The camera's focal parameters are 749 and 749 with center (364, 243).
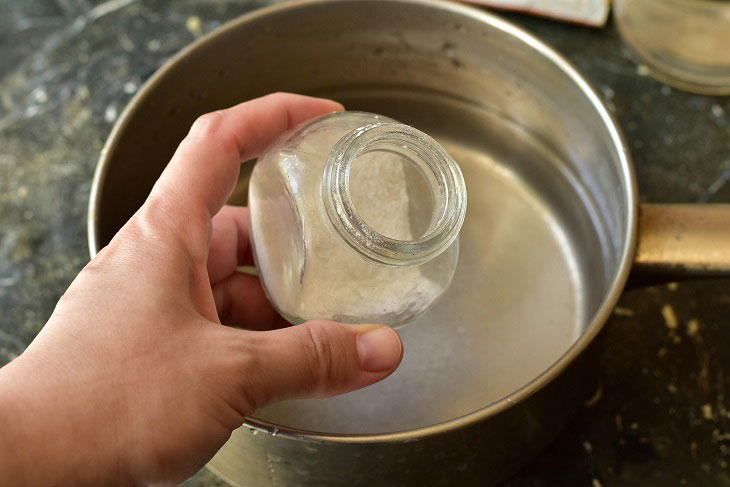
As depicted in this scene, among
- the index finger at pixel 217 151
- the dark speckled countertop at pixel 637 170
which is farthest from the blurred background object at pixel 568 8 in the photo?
the index finger at pixel 217 151

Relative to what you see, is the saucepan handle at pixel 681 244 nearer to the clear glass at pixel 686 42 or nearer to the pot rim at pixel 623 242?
the pot rim at pixel 623 242

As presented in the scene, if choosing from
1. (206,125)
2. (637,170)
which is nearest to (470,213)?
(637,170)

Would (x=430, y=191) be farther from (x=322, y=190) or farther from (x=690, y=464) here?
(x=690, y=464)

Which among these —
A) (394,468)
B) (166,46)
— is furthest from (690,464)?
(166,46)

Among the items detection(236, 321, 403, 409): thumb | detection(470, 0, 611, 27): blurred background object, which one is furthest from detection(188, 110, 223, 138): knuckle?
detection(470, 0, 611, 27): blurred background object

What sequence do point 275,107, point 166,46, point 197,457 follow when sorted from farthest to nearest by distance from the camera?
1. point 166,46
2. point 275,107
3. point 197,457

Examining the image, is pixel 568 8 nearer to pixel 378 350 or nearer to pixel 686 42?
pixel 686 42

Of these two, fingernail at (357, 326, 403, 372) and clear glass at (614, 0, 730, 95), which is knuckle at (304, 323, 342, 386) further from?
clear glass at (614, 0, 730, 95)
